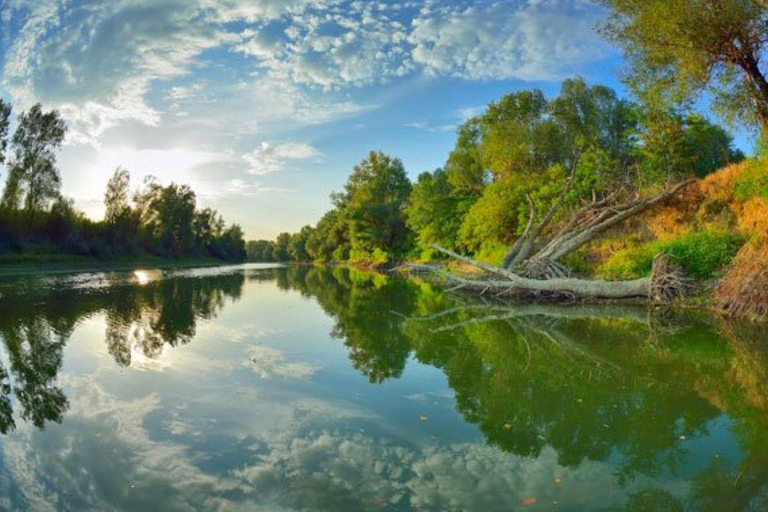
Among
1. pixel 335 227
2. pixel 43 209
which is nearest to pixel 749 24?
pixel 43 209

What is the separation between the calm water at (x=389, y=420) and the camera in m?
3.73

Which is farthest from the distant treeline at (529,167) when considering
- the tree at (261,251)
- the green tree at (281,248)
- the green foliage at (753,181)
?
the tree at (261,251)

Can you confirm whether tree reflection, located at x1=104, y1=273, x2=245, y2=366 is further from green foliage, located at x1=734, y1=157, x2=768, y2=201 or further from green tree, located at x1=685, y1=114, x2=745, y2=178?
green tree, located at x1=685, y1=114, x2=745, y2=178

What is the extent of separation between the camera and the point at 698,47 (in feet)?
42.2

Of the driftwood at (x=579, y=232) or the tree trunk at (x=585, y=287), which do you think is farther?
the driftwood at (x=579, y=232)

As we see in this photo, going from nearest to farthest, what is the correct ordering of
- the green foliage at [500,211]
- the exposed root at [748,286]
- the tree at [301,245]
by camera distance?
the exposed root at [748,286] → the green foliage at [500,211] → the tree at [301,245]

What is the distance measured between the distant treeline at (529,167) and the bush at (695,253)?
3578mm

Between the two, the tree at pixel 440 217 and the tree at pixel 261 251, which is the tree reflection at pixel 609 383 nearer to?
the tree at pixel 440 217

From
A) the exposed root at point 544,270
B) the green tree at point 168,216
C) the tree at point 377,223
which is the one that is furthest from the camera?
the green tree at point 168,216

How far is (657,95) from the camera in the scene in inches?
588

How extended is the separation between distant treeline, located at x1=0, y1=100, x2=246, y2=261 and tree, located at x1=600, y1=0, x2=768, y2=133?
47.5m

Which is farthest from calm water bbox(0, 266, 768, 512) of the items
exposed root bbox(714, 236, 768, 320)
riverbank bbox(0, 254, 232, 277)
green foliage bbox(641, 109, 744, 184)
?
riverbank bbox(0, 254, 232, 277)

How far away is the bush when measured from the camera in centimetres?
1483

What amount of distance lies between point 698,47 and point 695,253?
5.91m
